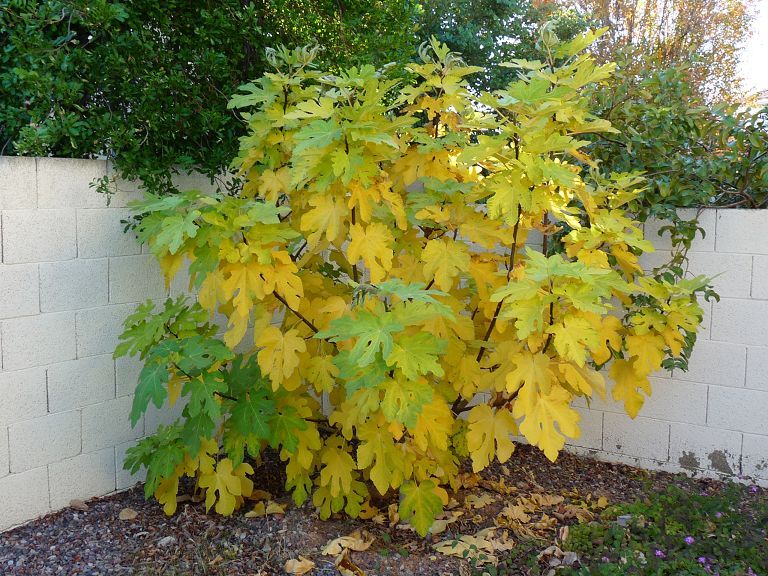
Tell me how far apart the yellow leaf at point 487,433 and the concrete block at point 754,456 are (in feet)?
4.78

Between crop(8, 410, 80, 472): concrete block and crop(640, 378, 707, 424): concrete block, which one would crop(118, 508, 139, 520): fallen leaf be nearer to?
crop(8, 410, 80, 472): concrete block

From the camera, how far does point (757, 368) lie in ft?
10.5

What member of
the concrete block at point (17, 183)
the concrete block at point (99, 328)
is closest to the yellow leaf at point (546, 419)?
the concrete block at point (99, 328)

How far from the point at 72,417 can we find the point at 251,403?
835 mm

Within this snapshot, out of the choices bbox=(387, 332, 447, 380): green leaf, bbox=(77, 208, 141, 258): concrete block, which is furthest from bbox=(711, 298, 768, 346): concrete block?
bbox=(77, 208, 141, 258): concrete block

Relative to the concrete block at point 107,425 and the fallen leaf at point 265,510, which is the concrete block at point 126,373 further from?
the fallen leaf at point 265,510

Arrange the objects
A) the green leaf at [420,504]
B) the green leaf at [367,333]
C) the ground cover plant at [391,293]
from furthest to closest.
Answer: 1. the green leaf at [420,504]
2. the ground cover plant at [391,293]
3. the green leaf at [367,333]

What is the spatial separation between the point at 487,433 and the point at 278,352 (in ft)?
2.65

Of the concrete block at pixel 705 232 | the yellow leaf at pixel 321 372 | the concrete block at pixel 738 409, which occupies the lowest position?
the concrete block at pixel 738 409

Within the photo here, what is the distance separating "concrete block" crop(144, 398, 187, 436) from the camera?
3170 mm

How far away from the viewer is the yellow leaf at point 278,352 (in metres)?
2.45

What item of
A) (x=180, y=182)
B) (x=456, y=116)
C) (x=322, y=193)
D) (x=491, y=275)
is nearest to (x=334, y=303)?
(x=322, y=193)

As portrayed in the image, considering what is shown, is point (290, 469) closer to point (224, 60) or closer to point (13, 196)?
point (13, 196)

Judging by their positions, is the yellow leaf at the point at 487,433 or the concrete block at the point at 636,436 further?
the concrete block at the point at 636,436
